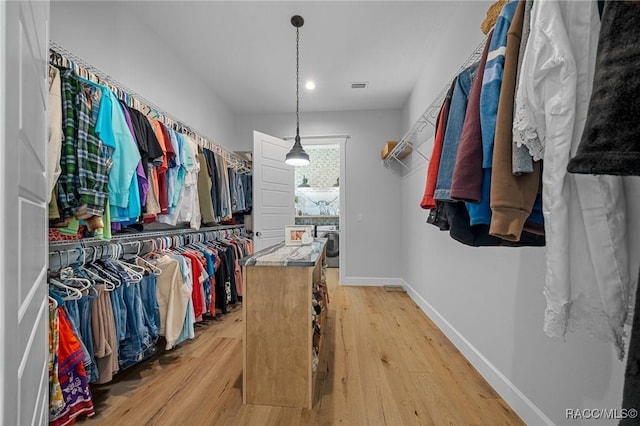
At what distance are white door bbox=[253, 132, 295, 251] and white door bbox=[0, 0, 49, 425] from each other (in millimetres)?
2447

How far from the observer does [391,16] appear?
236 centimetres

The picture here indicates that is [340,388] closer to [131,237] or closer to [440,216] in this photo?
[440,216]

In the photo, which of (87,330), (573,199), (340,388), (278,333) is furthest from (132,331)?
(573,199)

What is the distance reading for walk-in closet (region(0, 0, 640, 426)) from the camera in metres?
0.65

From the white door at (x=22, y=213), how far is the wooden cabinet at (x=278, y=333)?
821 mm

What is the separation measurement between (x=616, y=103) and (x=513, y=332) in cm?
152

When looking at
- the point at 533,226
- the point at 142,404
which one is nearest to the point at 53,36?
the point at 142,404

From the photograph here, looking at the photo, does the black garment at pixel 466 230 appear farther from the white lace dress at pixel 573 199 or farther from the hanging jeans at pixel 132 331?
the hanging jeans at pixel 132 331

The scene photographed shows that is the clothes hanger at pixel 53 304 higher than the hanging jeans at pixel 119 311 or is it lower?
higher

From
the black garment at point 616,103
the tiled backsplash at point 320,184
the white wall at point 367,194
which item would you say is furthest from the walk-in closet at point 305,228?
the tiled backsplash at point 320,184

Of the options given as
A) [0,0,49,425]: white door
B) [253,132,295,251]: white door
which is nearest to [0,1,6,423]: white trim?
[0,0,49,425]: white door

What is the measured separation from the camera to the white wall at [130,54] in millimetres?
1799

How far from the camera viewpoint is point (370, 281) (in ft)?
14.0

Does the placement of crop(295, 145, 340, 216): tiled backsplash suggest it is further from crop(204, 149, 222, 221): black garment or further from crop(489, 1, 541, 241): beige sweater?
crop(489, 1, 541, 241): beige sweater
